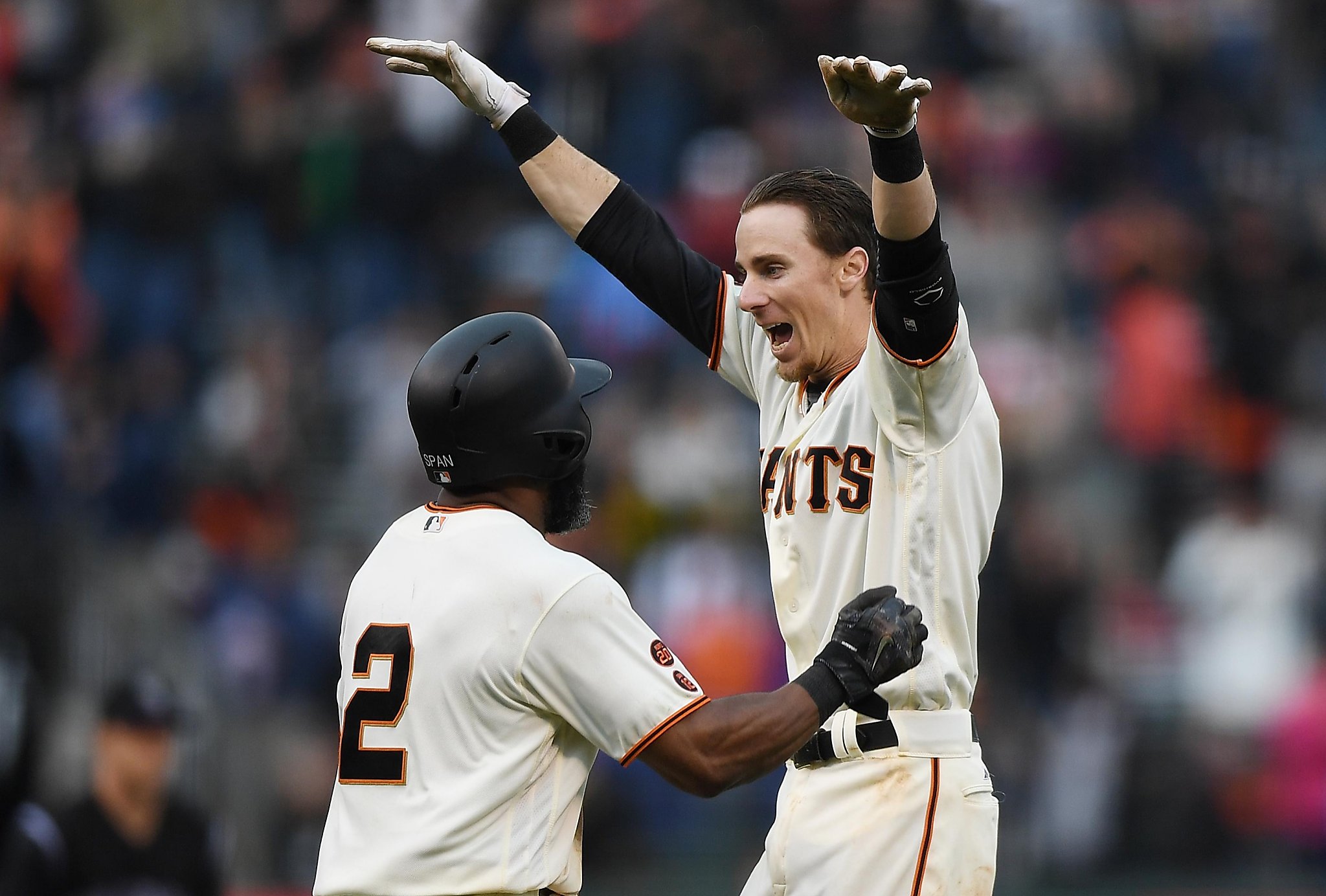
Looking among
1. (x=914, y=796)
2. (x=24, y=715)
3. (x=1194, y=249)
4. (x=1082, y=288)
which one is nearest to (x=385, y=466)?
(x=24, y=715)

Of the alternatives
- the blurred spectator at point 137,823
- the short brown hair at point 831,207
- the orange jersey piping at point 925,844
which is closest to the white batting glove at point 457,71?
the short brown hair at point 831,207

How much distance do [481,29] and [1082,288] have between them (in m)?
5.12

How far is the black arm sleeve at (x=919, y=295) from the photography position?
4070 millimetres

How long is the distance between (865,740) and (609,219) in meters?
1.84

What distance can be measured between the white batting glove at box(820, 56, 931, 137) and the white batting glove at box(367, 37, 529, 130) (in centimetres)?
156

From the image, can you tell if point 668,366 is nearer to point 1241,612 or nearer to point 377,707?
point 1241,612

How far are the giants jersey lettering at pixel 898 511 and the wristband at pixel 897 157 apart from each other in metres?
0.46

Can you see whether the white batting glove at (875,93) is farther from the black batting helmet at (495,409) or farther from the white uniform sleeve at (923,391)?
the black batting helmet at (495,409)

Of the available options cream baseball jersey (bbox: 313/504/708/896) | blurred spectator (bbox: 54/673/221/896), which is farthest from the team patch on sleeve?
blurred spectator (bbox: 54/673/221/896)

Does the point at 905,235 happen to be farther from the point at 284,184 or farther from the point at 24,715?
the point at 284,184

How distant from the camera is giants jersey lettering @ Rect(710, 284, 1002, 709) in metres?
4.45

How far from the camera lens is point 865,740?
4.50 metres

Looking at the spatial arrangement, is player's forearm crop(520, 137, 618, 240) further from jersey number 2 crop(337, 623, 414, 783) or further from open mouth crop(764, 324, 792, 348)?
jersey number 2 crop(337, 623, 414, 783)

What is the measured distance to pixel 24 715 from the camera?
9.04 meters
